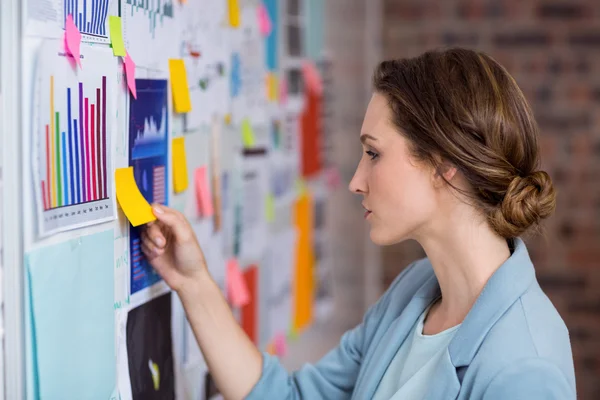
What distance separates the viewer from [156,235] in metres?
1.38

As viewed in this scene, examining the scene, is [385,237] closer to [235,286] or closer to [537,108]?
[235,286]

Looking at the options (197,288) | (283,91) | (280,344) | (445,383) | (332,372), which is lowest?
(280,344)

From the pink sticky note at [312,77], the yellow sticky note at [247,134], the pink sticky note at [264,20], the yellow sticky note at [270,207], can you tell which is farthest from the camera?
the pink sticky note at [312,77]

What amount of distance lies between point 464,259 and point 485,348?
19 centimetres

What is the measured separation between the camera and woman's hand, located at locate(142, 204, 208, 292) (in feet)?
4.55

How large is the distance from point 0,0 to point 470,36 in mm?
2296

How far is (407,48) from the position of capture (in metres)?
3.06

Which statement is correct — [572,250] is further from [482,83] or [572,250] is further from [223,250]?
[482,83]

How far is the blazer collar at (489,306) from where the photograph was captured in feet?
4.18

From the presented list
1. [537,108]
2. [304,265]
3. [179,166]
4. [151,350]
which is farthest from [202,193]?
[537,108]

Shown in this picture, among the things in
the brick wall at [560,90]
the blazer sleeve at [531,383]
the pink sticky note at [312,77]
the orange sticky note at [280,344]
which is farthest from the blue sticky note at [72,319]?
the brick wall at [560,90]

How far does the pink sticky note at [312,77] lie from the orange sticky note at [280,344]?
2.64 feet

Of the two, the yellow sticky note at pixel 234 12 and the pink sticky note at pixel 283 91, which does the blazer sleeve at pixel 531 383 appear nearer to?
the yellow sticky note at pixel 234 12

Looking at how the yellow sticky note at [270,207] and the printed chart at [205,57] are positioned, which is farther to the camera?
the yellow sticky note at [270,207]
